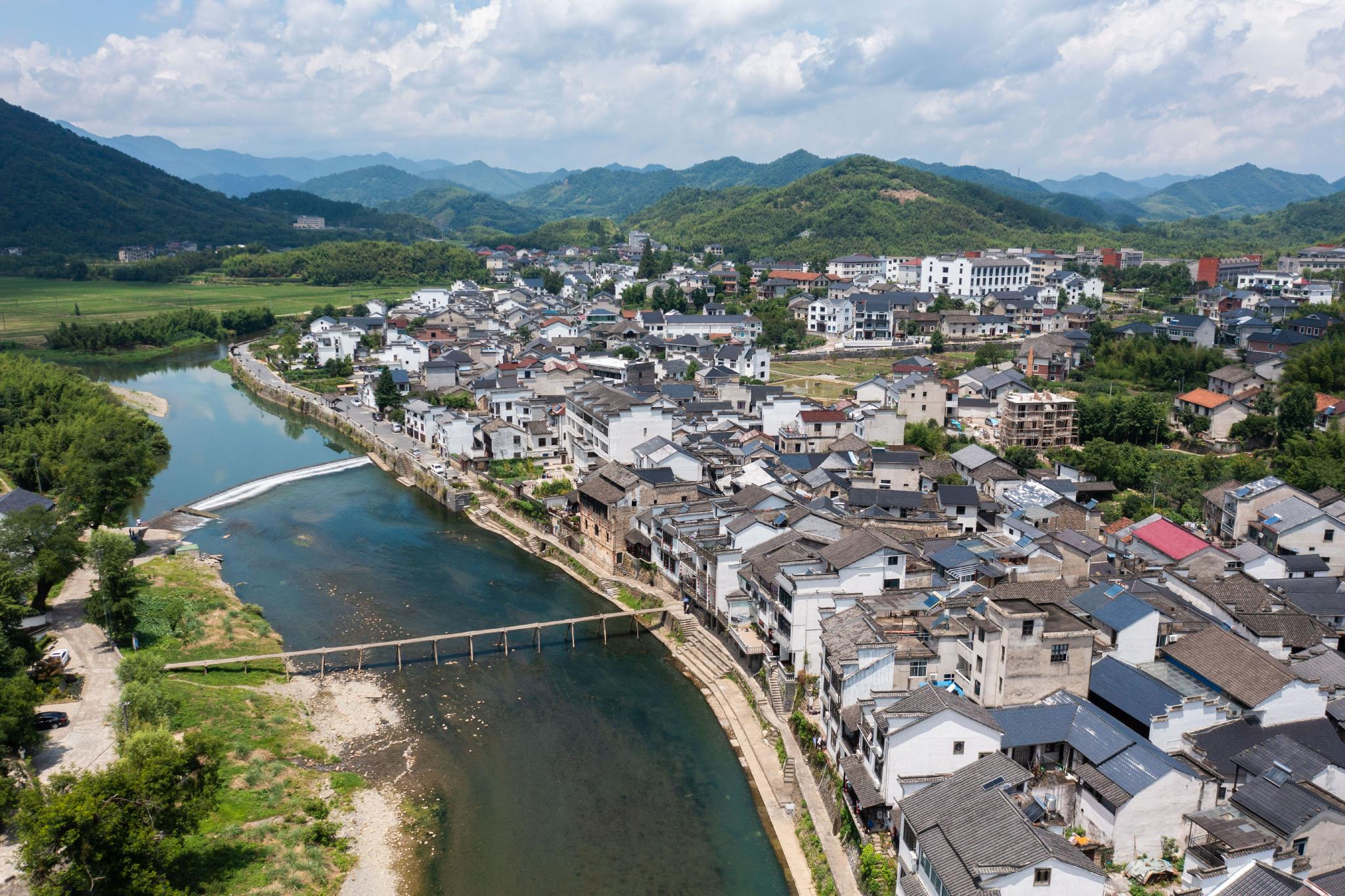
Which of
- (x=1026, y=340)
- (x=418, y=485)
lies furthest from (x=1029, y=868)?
(x=1026, y=340)

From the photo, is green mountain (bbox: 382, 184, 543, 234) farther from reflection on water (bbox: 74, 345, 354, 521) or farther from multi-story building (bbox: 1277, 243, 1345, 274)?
multi-story building (bbox: 1277, 243, 1345, 274)

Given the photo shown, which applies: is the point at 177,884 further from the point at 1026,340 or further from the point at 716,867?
the point at 1026,340

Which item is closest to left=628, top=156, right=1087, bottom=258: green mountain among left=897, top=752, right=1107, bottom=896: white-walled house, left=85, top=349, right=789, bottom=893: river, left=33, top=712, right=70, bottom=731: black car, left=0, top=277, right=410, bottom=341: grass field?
left=0, top=277, right=410, bottom=341: grass field

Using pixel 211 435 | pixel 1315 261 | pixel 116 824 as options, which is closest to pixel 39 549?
pixel 116 824

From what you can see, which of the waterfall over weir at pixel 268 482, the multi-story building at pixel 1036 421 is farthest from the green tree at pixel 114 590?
the multi-story building at pixel 1036 421

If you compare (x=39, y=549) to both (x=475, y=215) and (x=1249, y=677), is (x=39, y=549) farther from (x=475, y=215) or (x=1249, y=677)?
(x=475, y=215)

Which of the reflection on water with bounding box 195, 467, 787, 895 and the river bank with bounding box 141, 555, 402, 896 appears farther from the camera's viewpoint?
the reflection on water with bounding box 195, 467, 787, 895
